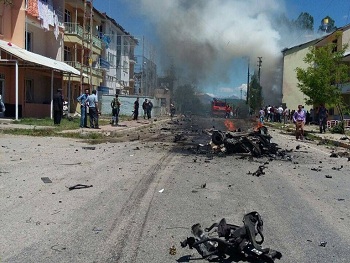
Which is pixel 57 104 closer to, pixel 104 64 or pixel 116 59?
pixel 104 64

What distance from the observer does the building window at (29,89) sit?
93.1 feet

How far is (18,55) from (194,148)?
12.1 meters

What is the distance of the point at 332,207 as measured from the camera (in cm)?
650

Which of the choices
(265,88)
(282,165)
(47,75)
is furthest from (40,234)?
(265,88)

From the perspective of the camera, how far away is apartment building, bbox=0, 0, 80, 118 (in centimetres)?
2378

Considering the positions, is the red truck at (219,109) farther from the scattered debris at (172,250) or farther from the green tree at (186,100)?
the scattered debris at (172,250)

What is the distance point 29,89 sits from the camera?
2884 centimetres

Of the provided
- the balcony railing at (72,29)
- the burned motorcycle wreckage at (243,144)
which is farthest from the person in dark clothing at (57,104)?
the balcony railing at (72,29)

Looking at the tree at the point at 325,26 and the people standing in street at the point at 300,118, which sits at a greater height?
the tree at the point at 325,26

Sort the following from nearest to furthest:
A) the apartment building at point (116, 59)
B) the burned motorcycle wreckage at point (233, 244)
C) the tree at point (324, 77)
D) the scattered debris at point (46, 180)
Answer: the burned motorcycle wreckage at point (233, 244)
the scattered debris at point (46, 180)
the tree at point (324, 77)
the apartment building at point (116, 59)

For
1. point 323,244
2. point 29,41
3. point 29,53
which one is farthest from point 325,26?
point 323,244

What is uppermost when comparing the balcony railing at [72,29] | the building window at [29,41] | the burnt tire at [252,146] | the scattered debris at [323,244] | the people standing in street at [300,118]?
the balcony railing at [72,29]

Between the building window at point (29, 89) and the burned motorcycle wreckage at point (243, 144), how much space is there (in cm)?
1847

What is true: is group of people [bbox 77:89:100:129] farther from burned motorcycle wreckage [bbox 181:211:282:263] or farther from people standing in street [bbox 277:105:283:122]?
people standing in street [bbox 277:105:283:122]
